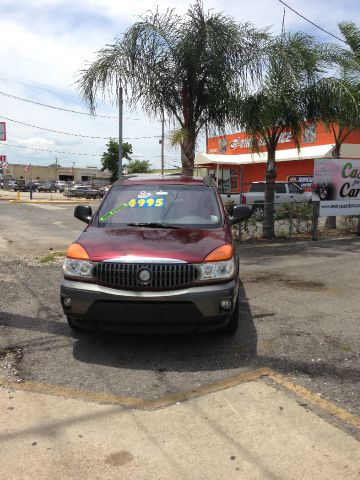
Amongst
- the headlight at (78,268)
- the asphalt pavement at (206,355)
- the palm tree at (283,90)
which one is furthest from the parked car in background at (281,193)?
the headlight at (78,268)

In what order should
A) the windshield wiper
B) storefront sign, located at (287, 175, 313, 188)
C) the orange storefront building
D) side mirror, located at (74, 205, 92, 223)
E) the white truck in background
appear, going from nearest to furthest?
the windshield wiper, side mirror, located at (74, 205, 92, 223), the white truck in background, the orange storefront building, storefront sign, located at (287, 175, 313, 188)

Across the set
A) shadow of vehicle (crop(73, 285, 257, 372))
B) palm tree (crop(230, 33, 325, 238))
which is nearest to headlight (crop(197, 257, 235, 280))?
shadow of vehicle (crop(73, 285, 257, 372))

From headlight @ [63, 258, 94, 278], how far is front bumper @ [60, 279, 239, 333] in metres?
0.10

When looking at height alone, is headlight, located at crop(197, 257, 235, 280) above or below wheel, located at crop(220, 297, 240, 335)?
above

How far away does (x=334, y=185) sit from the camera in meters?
12.8

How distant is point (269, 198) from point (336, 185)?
6.27 feet

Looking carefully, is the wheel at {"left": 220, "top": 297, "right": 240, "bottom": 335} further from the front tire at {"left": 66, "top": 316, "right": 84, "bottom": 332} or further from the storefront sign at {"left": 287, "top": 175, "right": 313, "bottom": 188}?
the storefront sign at {"left": 287, "top": 175, "right": 313, "bottom": 188}

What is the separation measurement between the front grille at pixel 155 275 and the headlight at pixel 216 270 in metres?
A: 0.07

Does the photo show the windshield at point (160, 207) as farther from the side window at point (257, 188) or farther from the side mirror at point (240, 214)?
the side window at point (257, 188)

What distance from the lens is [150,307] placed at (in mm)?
4309

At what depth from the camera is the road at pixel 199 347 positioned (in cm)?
405

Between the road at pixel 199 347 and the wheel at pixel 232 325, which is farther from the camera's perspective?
the wheel at pixel 232 325

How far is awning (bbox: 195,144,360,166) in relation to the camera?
24.5 metres

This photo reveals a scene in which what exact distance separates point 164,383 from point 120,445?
97 centimetres
